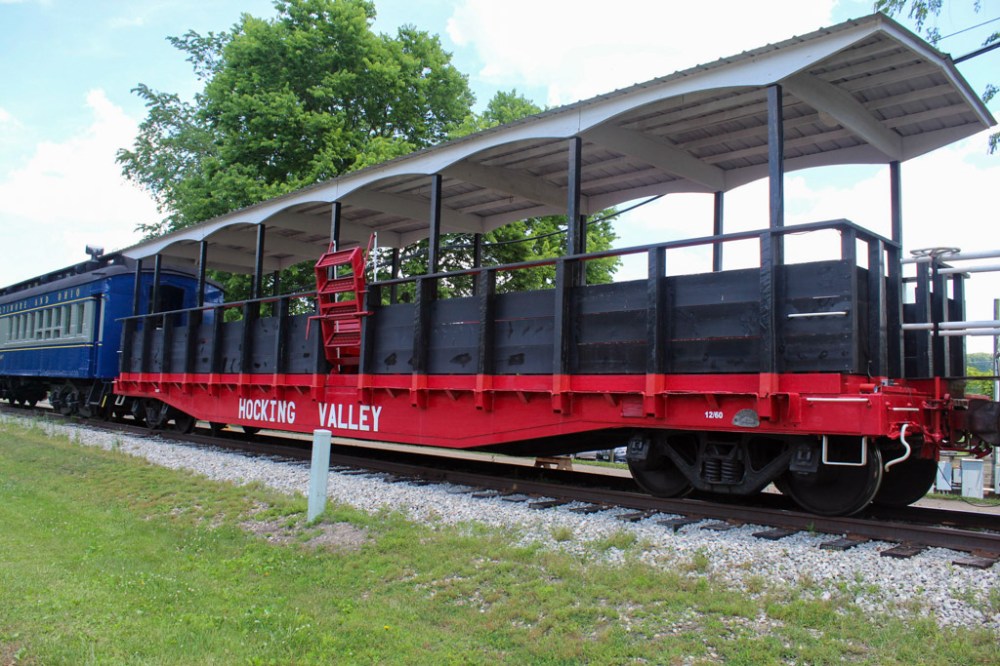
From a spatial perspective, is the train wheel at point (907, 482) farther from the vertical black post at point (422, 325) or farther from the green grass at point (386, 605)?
the vertical black post at point (422, 325)

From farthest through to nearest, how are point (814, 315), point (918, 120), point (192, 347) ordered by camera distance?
point (192, 347) < point (918, 120) < point (814, 315)

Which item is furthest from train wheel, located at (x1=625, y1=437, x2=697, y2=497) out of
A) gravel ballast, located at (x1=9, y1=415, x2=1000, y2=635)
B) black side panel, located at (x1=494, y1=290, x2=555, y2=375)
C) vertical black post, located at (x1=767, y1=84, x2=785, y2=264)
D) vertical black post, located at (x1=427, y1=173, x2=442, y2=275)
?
vertical black post, located at (x1=427, y1=173, x2=442, y2=275)

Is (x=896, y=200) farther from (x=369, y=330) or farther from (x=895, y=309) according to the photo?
(x=369, y=330)

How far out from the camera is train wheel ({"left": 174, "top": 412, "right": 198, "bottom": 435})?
14.3 m

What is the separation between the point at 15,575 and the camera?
4.86m

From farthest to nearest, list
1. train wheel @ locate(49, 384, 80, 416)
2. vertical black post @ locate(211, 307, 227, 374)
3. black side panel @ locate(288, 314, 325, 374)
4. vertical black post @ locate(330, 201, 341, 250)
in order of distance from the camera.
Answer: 1. train wheel @ locate(49, 384, 80, 416)
2. vertical black post @ locate(211, 307, 227, 374)
3. vertical black post @ locate(330, 201, 341, 250)
4. black side panel @ locate(288, 314, 325, 374)

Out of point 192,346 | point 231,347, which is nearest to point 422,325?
point 231,347

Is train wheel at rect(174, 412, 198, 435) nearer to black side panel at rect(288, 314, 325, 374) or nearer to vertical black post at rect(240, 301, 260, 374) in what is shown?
vertical black post at rect(240, 301, 260, 374)

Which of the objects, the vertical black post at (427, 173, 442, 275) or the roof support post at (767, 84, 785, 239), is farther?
the vertical black post at (427, 173, 442, 275)

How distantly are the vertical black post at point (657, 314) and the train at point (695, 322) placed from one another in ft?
0.06

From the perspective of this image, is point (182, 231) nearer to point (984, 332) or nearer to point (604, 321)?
point (604, 321)

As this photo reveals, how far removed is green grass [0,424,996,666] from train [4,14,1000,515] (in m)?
1.71

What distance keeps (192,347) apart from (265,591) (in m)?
9.31

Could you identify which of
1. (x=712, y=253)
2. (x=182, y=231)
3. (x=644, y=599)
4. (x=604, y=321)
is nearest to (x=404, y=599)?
(x=644, y=599)
